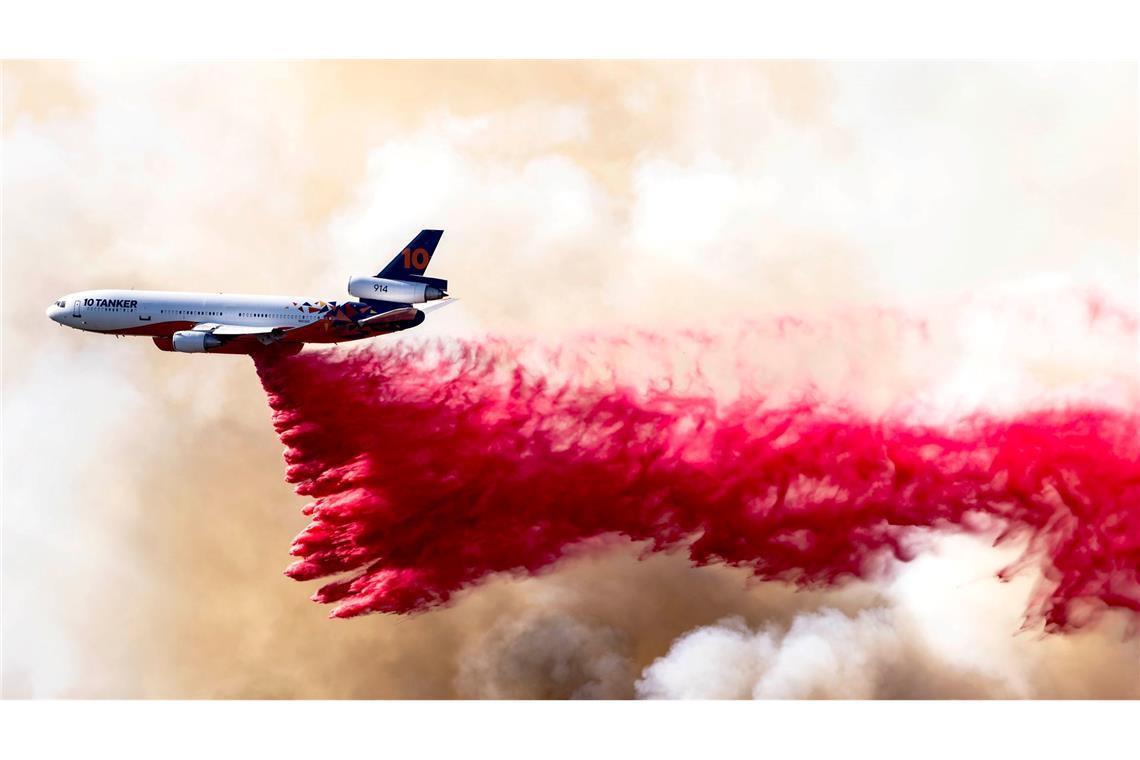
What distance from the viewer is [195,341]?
4625cm

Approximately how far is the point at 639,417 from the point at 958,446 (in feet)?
35.1

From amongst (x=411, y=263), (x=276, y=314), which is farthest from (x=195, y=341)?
(x=411, y=263)

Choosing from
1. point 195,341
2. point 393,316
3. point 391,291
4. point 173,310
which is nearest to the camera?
point 393,316

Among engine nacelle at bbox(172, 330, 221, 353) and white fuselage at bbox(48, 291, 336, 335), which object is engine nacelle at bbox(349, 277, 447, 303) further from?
engine nacelle at bbox(172, 330, 221, 353)

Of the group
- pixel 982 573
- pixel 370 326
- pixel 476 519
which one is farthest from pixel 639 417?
pixel 982 573

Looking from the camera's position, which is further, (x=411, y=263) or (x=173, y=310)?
(x=173, y=310)

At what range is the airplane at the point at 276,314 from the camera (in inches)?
1809

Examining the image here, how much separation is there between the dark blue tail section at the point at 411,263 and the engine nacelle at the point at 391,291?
1.18ft

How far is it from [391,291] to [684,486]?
39.0 feet

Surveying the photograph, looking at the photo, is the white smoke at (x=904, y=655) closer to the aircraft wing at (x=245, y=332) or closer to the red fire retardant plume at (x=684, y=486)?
the red fire retardant plume at (x=684, y=486)

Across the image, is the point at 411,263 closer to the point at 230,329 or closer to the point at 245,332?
the point at 245,332

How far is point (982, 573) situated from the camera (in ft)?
155

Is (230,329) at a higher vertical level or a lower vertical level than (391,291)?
lower

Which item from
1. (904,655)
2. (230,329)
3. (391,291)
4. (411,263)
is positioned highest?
(411,263)
